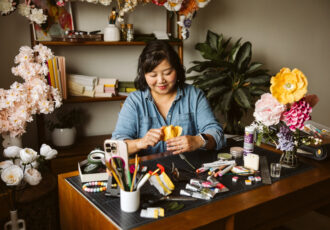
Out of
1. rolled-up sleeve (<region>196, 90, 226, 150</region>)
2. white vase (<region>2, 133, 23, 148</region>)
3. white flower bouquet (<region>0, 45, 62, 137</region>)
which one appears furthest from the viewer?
white vase (<region>2, 133, 23, 148</region>)

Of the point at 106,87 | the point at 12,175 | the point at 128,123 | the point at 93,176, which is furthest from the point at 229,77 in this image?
the point at 12,175

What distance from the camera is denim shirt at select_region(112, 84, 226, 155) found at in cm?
212

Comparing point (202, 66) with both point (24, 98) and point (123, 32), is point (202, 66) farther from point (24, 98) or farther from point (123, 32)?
point (24, 98)

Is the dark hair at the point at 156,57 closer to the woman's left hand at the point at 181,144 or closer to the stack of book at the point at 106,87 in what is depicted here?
the woman's left hand at the point at 181,144

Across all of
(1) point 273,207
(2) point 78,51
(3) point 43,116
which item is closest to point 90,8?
(2) point 78,51

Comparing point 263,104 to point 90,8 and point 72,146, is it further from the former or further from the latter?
point 90,8

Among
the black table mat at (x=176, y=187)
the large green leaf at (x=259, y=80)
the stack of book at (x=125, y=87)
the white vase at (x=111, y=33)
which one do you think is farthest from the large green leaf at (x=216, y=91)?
the black table mat at (x=176, y=187)

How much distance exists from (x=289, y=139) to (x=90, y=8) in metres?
2.27

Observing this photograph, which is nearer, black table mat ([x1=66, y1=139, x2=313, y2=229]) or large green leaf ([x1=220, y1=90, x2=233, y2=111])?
black table mat ([x1=66, y1=139, x2=313, y2=229])

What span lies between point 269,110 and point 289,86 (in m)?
0.14

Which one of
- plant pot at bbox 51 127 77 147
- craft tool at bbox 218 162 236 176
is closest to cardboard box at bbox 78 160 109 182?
craft tool at bbox 218 162 236 176

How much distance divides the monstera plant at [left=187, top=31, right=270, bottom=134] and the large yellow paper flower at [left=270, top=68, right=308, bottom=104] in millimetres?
1649

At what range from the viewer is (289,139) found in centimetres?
159

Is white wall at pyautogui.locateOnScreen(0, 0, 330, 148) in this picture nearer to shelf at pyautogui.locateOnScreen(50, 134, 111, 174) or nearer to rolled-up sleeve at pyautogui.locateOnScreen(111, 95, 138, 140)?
shelf at pyautogui.locateOnScreen(50, 134, 111, 174)
